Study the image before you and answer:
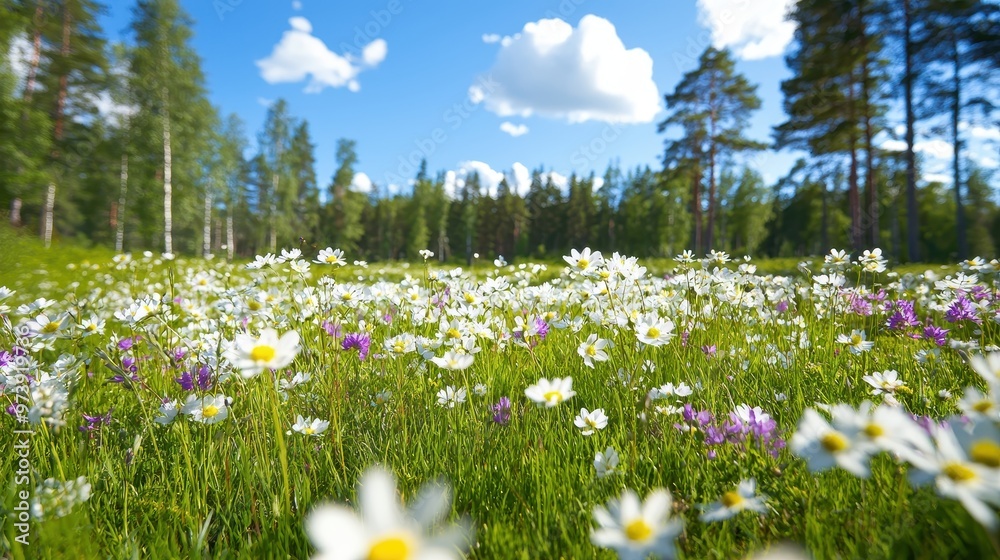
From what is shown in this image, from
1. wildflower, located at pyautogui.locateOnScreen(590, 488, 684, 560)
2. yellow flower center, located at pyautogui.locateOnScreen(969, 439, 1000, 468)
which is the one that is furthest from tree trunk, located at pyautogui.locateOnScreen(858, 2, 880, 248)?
wildflower, located at pyautogui.locateOnScreen(590, 488, 684, 560)

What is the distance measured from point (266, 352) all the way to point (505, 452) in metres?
0.81

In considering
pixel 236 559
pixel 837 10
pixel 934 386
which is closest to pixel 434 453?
pixel 236 559

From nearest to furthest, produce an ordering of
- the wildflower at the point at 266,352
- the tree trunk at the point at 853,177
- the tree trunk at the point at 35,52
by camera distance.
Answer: the wildflower at the point at 266,352 < the tree trunk at the point at 853,177 < the tree trunk at the point at 35,52

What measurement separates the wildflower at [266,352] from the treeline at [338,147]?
45.1 inches

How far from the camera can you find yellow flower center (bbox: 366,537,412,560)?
1.78 feet

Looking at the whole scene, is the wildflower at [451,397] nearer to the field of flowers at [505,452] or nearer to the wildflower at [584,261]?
the field of flowers at [505,452]

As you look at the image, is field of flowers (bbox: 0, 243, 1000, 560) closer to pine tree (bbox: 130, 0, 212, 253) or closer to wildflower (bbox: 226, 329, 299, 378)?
wildflower (bbox: 226, 329, 299, 378)

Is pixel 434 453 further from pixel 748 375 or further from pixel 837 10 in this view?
pixel 837 10

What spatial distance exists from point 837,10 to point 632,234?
31.7 meters

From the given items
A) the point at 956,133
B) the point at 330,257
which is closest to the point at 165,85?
the point at 330,257

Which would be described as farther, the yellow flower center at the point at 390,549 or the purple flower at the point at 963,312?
the purple flower at the point at 963,312

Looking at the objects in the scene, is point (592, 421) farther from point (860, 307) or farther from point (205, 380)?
point (860, 307)

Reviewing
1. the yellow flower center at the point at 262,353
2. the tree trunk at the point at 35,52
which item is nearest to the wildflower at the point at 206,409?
the yellow flower center at the point at 262,353

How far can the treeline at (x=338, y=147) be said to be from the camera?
13.1 m
